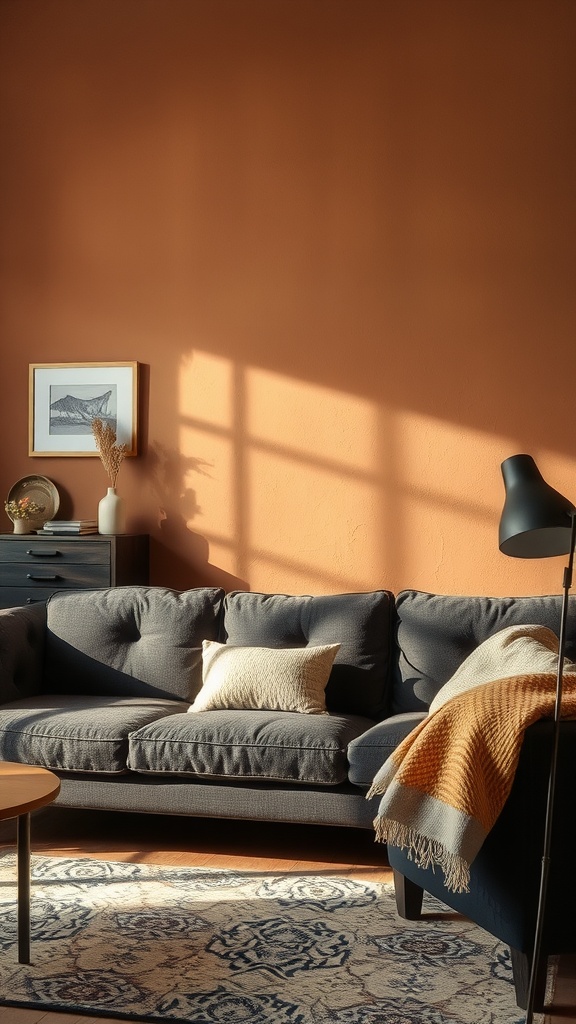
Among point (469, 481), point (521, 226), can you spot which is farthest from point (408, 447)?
point (521, 226)

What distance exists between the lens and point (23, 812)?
104 inches

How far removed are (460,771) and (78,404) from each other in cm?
364

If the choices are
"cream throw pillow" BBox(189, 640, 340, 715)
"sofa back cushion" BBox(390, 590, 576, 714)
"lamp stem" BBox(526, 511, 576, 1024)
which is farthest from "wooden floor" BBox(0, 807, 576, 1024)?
"lamp stem" BBox(526, 511, 576, 1024)

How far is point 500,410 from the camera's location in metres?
4.96

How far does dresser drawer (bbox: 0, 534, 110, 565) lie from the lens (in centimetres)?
505

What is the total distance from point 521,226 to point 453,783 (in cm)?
327

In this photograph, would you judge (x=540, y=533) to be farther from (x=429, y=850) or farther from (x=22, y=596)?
(x=22, y=596)

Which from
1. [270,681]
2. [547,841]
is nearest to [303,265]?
[270,681]

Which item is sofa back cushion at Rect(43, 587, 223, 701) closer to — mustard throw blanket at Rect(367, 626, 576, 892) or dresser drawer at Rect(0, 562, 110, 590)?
dresser drawer at Rect(0, 562, 110, 590)

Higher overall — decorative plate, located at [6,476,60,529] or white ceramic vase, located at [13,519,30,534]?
decorative plate, located at [6,476,60,529]

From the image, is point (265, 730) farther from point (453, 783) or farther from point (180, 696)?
point (453, 783)

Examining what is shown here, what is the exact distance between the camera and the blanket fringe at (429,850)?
7.77ft

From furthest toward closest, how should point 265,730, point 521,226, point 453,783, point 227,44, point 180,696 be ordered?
point 227,44 → point 521,226 → point 180,696 → point 265,730 → point 453,783

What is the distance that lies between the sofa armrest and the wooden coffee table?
4.34ft
